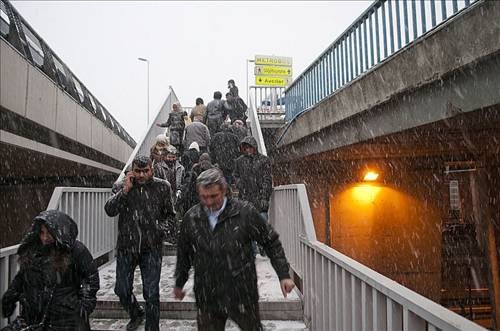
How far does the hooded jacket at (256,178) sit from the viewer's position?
5.99m

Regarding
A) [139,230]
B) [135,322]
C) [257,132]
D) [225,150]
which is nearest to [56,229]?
[139,230]

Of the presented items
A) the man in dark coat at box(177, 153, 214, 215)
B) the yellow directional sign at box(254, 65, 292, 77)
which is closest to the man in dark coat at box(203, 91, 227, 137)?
the man in dark coat at box(177, 153, 214, 215)

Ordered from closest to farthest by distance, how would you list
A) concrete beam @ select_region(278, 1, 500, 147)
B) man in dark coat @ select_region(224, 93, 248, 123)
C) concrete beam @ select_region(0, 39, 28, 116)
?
concrete beam @ select_region(278, 1, 500, 147)
concrete beam @ select_region(0, 39, 28, 116)
man in dark coat @ select_region(224, 93, 248, 123)

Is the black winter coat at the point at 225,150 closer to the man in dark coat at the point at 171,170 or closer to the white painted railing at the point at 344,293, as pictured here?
the man in dark coat at the point at 171,170

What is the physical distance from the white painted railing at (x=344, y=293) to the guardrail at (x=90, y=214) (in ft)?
8.97

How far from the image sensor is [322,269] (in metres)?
3.61

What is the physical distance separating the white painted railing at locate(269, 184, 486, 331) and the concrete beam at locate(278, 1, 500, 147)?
230cm

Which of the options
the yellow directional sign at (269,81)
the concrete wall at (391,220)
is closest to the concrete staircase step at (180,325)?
the concrete wall at (391,220)

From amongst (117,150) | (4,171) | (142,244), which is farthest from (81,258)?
(117,150)

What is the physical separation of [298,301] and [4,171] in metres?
9.71

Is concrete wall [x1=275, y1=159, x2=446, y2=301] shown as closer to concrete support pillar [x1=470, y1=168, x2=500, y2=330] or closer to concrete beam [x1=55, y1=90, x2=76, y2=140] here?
concrete support pillar [x1=470, y1=168, x2=500, y2=330]

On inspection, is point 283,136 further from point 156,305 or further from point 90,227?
point 156,305

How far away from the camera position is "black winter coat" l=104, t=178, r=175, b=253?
3869mm

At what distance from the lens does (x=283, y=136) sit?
1383 cm
